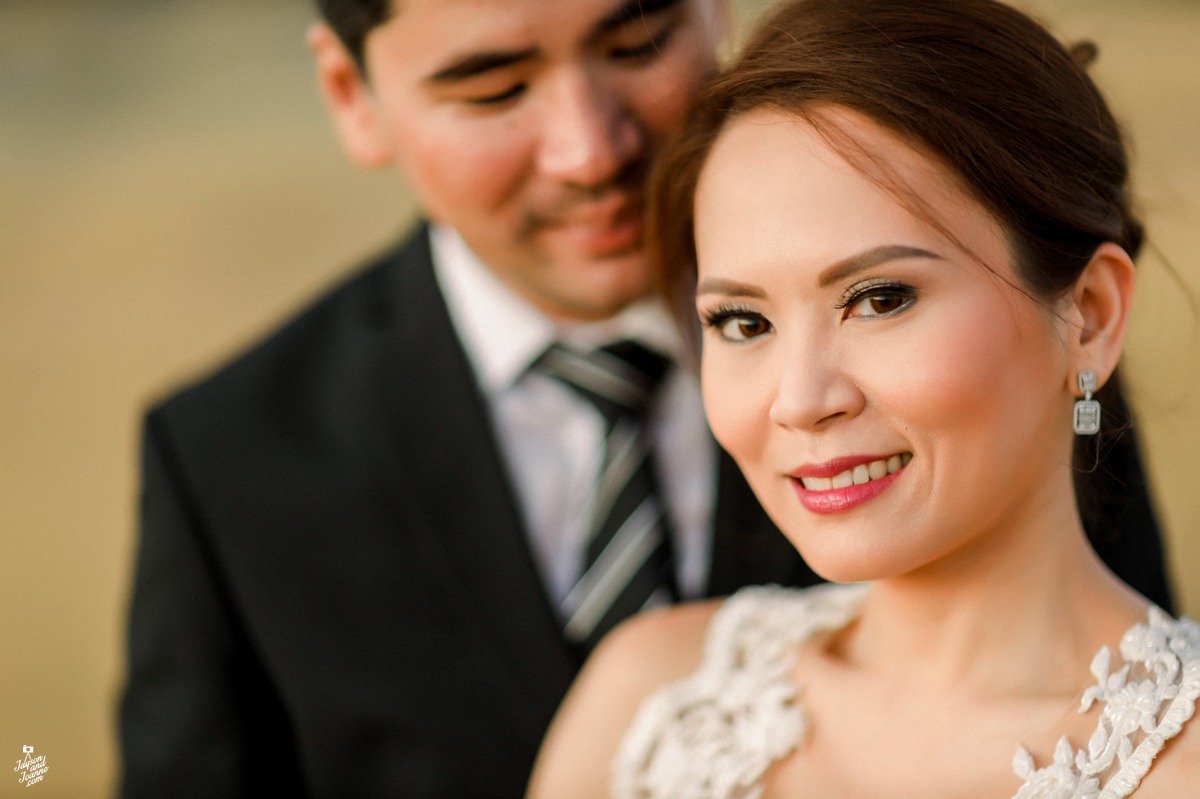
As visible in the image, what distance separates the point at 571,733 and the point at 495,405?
2.58 ft

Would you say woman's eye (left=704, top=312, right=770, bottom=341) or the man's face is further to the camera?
the man's face

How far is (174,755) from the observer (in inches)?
107

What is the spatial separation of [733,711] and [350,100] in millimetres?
1572

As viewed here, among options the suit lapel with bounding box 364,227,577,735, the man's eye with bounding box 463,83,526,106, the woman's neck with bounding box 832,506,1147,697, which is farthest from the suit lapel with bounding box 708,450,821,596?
the man's eye with bounding box 463,83,526,106

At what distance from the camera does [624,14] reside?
231 cm

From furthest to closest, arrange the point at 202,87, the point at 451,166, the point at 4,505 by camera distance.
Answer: the point at 202,87
the point at 4,505
the point at 451,166

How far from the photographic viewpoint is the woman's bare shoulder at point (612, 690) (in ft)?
7.20

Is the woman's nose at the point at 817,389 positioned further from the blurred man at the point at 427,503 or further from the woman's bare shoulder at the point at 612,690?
the blurred man at the point at 427,503

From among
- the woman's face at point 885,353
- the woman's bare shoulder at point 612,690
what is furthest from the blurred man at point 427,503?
the woman's face at point 885,353

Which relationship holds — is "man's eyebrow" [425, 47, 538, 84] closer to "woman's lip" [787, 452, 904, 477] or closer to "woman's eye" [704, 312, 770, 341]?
"woman's eye" [704, 312, 770, 341]

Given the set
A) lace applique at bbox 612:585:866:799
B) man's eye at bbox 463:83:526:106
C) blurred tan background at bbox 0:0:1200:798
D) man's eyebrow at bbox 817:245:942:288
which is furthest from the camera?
blurred tan background at bbox 0:0:1200:798

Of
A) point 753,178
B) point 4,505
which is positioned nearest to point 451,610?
point 753,178

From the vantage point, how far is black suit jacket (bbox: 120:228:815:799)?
262 centimetres

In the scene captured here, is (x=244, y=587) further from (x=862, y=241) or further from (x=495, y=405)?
(x=862, y=241)
